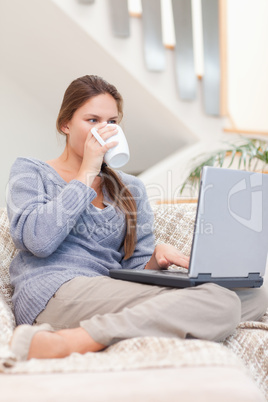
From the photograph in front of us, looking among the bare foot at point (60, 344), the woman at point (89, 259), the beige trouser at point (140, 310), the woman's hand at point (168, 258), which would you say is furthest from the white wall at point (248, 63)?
the bare foot at point (60, 344)

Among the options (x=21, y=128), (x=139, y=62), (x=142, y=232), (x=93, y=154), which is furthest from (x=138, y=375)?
(x=21, y=128)

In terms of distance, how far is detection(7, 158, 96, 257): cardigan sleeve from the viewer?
1218 millimetres

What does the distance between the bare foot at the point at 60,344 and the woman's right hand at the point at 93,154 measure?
470mm

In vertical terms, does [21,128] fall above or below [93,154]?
below

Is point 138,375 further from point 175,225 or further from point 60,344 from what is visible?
point 175,225

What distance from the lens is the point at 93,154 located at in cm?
134

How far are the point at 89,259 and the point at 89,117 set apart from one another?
41cm

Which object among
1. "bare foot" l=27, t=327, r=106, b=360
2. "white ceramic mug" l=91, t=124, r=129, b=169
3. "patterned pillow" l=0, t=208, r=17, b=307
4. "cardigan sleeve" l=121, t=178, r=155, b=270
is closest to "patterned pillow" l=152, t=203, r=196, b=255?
"cardigan sleeve" l=121, t=178, r=155, b=270

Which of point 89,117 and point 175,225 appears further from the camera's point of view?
point 175,225

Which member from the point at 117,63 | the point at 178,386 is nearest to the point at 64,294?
the point at 178,386

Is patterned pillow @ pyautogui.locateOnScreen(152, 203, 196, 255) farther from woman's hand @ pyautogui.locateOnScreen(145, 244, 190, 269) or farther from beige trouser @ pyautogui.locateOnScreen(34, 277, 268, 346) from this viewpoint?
beige trouser @ pyautogui.locateOnScreen(34, 277, 268, 346)

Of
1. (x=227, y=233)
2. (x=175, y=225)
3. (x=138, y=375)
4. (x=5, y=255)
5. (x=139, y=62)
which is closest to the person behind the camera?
(x=138, y=375)

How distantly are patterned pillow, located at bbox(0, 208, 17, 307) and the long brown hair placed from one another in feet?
1.10

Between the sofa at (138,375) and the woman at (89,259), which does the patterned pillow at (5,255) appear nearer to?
the woman at (89,259)
